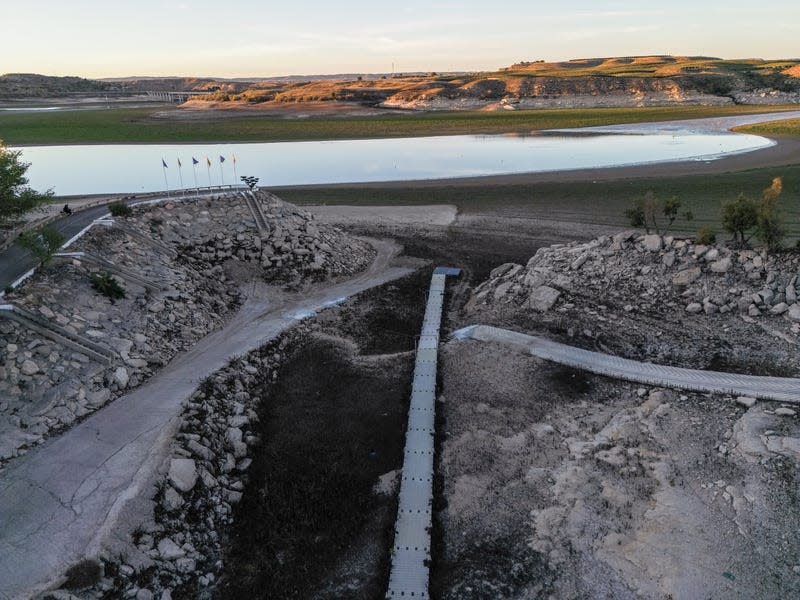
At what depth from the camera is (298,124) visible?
97.1 meters

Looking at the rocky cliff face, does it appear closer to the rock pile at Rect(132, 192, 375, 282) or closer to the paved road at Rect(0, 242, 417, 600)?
the rock pile at Rect(132, 192, 375, 282)

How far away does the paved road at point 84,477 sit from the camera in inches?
453

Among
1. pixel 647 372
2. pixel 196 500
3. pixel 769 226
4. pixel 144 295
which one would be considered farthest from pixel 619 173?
pixel 196 500

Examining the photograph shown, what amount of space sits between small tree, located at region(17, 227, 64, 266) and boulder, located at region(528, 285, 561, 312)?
18740 mm

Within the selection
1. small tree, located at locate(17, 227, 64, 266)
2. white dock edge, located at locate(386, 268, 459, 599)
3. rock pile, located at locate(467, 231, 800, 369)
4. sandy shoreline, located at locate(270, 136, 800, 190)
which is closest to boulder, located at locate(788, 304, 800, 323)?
rock pile, located at locate(467, 231, 800, 369)

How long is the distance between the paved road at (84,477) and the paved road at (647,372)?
10466 millimetres

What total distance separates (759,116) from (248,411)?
113647mm

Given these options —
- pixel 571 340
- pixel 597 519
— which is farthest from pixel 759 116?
pixel 597 519

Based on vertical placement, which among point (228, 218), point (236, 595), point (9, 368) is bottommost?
point (236, 595)

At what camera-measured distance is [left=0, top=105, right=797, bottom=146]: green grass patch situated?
277 ft

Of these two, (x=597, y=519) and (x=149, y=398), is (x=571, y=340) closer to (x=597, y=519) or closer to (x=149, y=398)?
(x=597, y=519)

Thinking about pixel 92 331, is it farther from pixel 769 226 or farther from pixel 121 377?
pixel 769 226

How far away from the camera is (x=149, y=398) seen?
56.4 feet

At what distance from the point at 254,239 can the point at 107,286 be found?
941cm
